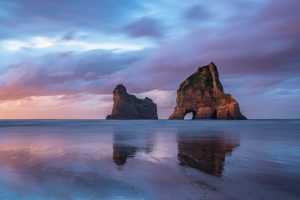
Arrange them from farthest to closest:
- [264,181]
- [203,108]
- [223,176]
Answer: [203,108] → [223,176] → [264,181]

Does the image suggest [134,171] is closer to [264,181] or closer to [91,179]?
[91,179]

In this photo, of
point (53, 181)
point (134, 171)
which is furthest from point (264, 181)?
point (53, 181)

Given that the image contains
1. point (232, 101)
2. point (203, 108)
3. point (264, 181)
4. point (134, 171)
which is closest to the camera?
point (264, 181)

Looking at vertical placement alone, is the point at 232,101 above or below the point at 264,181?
above

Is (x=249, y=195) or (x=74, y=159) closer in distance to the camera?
(x=249, y=195)

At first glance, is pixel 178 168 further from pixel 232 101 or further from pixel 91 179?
pixel 232 101

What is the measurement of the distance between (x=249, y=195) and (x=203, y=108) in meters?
185

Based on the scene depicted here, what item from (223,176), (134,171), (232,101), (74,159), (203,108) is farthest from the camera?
(203,108)

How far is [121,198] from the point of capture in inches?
484

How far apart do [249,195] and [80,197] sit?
20.8 feet

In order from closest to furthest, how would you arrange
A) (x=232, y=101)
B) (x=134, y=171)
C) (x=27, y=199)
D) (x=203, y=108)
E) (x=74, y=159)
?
(x=27, y=199) < (x=134, y=171) < (x=74, y=159) < (x=232, y=101) < (x=203, y=108)

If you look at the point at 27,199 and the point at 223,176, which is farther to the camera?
the point at 223,176

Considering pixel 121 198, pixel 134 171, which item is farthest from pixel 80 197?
pixel 134 171

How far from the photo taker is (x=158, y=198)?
1223 centimetres
